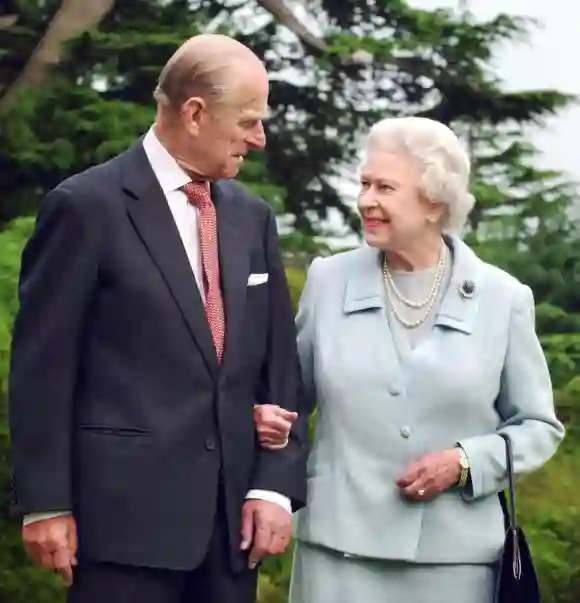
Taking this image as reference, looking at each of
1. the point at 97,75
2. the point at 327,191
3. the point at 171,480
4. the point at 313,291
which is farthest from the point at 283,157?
the point at 171,480

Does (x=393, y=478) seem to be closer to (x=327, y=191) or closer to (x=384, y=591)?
Answer: (x=384, y=591)

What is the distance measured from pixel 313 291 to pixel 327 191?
4.05 metres

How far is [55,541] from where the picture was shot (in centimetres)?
265

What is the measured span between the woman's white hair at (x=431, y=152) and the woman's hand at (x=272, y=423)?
0.60m

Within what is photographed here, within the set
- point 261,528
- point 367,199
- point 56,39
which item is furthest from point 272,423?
point 56,39

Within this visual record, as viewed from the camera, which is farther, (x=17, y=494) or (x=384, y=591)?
(x=384, y=591)

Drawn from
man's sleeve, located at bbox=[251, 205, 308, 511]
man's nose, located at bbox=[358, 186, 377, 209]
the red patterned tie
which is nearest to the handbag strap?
man's sleeve, located at bbox=[251, 205, 308, 511]

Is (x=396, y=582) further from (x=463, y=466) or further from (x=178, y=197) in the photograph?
(x=178, y=197)

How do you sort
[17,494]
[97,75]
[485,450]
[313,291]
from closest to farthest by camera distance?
1. [17,494]
2. [485,450]
3. [313,291]
4. [97,75]

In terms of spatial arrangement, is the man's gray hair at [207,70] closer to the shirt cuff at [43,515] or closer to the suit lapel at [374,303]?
the suit lapel at [374,303]

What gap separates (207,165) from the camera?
277 centimetres

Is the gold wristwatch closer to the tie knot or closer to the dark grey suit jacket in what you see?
the dark grey suit jacket

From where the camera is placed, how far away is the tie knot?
9.23 ft

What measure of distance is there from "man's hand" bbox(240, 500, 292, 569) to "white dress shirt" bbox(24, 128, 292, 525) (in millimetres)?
490
